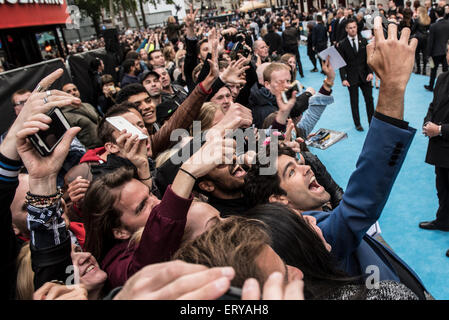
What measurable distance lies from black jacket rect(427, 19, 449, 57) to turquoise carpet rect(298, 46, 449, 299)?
96 centimetres

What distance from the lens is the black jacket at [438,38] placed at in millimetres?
6977

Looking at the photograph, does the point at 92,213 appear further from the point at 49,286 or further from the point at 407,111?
the point at 407,111

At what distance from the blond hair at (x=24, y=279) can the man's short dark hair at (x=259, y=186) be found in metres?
1.19

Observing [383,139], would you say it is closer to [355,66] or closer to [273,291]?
[273,291]

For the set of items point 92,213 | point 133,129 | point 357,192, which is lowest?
point 92,213

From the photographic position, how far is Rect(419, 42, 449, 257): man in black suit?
9.86 feet

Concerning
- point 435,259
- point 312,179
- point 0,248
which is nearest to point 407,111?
point 435,259

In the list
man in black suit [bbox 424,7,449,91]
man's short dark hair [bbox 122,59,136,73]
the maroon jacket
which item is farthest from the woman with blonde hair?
the maroon jacket

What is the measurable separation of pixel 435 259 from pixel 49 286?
3216 mm

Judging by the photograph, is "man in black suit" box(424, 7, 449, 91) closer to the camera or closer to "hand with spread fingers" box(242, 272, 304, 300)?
the camera

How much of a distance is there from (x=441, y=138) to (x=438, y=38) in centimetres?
519

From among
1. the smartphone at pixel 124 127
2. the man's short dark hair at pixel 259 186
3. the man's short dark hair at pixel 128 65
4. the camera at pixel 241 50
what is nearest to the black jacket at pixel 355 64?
the camera at pixel 241 50

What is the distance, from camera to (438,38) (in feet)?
23.1
